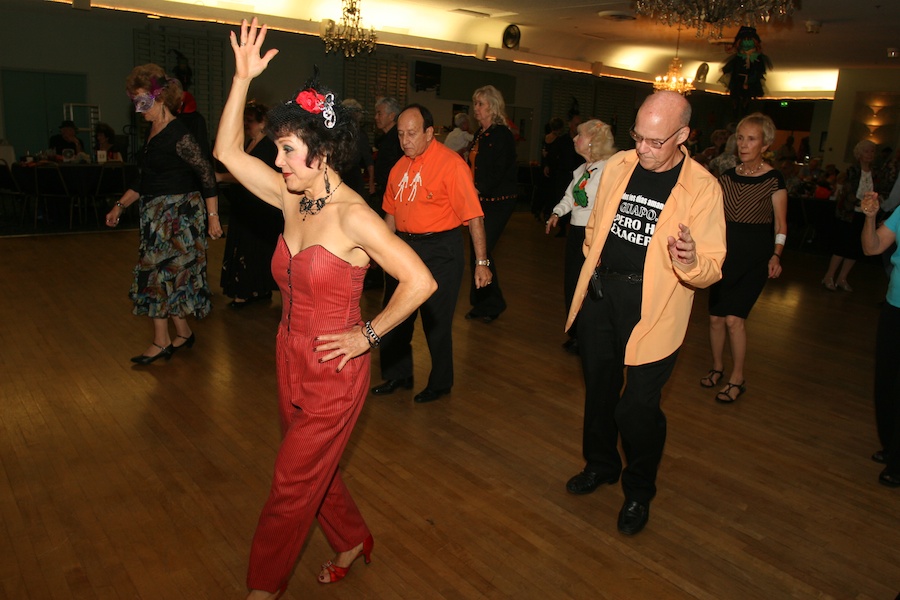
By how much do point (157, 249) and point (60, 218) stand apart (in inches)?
257

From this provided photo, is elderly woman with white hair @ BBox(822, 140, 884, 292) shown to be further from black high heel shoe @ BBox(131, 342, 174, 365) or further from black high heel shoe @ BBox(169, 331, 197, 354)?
black high heel shoe @ BBox(131, 342, 174, 365)

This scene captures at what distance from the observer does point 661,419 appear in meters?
2.92

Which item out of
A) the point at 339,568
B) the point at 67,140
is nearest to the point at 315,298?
the point at 339,568

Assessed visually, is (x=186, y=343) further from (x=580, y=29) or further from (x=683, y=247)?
(x=580, y=29)

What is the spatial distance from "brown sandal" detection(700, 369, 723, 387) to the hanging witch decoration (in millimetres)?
4270

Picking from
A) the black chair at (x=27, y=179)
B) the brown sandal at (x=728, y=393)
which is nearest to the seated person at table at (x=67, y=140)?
the black chair at (x=27, y=179)

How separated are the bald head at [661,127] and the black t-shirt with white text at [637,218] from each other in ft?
0.32

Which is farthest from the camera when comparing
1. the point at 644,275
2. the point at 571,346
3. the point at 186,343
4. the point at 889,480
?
the point at 571,346

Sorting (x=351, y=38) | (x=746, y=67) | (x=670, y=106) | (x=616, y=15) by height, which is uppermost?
(x=616, y=15)

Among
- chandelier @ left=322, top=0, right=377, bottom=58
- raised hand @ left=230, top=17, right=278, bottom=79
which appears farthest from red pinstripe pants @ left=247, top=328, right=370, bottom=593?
chandelier @ left=322, top=0, right=377, bottom=58

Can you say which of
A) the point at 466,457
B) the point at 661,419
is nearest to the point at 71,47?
the point at 466,457

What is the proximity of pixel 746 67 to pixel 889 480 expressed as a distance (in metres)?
5.55

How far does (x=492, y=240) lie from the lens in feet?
19.3

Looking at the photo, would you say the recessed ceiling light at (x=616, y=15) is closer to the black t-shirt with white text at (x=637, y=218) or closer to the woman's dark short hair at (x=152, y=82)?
the woman's dark short hair at (x=152, y=82)
